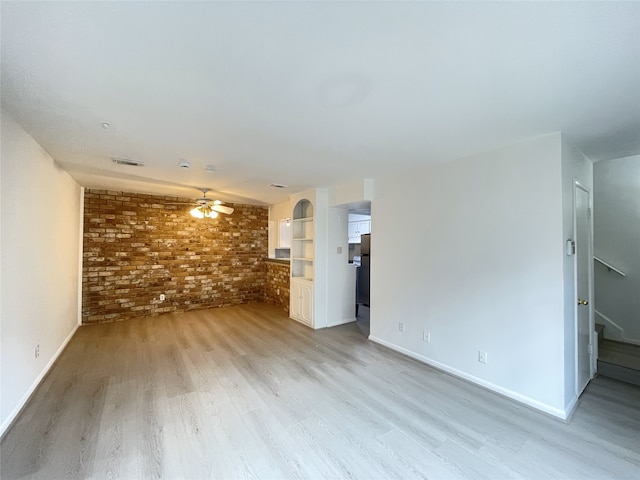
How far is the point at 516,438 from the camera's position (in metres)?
2.07

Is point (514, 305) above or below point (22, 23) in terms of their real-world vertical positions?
below

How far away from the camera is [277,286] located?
625cm

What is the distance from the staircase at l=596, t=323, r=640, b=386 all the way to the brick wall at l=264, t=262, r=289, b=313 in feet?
15.7

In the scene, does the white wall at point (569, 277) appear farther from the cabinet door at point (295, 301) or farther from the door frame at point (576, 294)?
the cabinet door at point (295, 301)

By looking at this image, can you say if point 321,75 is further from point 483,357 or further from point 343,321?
point 343,321

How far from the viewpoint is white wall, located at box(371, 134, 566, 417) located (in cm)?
241

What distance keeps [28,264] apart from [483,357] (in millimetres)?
4513

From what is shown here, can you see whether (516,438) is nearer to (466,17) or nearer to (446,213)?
(446,213)

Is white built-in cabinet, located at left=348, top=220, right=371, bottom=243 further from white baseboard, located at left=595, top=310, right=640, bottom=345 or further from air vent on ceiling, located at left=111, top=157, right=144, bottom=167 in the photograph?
air vent on ceiling, located at left=111, top=157, right=144, bottom=167

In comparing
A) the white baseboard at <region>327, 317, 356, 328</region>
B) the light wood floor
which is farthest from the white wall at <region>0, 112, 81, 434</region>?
the white baseboard at <region>327, 317, 356, 328</region>

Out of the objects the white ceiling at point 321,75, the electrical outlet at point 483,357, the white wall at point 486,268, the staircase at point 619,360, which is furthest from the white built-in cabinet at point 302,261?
the staircase at point 619,360

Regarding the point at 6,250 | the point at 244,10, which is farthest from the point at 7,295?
the point at 244,10

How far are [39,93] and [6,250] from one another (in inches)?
49.6

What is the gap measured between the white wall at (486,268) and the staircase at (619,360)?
1403 millimetres
